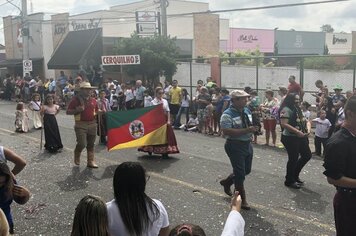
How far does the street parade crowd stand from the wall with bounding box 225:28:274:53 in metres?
31.1

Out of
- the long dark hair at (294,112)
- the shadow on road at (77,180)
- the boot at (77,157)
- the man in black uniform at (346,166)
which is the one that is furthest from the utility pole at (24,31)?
the man in black uniform at (346,166)

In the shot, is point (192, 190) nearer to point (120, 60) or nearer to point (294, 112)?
point (294, 112)

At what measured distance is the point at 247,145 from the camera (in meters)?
6.60

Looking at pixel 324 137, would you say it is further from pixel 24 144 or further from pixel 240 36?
pixel 240 36

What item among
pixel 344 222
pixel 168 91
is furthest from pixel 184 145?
pixel 344 222

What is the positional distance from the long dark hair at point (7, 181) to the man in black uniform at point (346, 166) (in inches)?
107

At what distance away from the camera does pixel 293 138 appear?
756cm

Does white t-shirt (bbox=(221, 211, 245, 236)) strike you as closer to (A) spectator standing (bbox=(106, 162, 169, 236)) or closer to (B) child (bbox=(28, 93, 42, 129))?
(A) spectator standing (bbox=(106, 162, 169, 236))

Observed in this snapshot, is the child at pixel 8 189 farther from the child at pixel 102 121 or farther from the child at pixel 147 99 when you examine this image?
the child at pixel 147 99

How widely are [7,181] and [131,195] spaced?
56.6 inches

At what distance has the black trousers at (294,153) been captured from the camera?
7.57m

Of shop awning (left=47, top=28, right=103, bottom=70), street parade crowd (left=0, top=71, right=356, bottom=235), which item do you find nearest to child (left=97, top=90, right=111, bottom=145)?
street parade crowd (left=0, top=71, right=356, bottom=235)

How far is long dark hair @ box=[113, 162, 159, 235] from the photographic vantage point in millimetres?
3164

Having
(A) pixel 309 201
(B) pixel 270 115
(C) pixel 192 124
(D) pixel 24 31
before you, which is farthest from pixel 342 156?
(D) pixel 24 31
